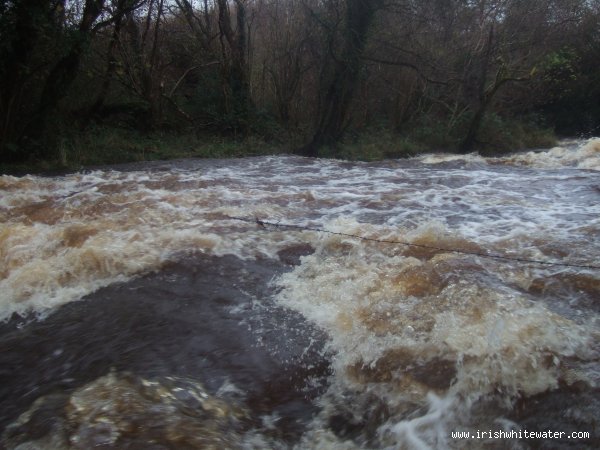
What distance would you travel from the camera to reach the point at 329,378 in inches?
142

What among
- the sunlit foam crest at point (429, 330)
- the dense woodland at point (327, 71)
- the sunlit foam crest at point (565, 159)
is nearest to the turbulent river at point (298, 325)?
the sunlit foam crest at point (429, 330)

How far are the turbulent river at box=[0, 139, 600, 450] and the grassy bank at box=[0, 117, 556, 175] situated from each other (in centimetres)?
478

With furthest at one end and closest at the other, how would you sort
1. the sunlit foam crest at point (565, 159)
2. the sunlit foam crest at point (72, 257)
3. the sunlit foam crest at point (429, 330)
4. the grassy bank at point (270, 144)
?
the grassy bank at point (270, 144)
the sunlit foam crest at point (565, 159)
the sunlit foam crest at point (72, 257)
the sunlit foam crest at point (429, 330)

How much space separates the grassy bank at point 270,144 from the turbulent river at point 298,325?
4783mm

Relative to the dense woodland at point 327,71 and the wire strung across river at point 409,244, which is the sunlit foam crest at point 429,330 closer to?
the wire strung across river at point 409,244

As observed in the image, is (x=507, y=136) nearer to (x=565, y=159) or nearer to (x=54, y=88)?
(x=565, y=159)

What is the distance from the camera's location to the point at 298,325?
426cm

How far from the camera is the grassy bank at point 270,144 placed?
12.3 meters

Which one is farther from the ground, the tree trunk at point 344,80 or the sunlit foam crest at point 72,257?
the tree trunk at point 344,80

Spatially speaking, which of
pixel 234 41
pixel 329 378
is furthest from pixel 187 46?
pixel 329 378

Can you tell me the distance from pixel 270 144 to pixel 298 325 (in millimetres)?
11367

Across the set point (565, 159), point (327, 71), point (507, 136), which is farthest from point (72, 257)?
point (507, 136)

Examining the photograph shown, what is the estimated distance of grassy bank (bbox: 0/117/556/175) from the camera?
12.3m

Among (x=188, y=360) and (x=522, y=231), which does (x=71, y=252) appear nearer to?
(x=188, y=360)
